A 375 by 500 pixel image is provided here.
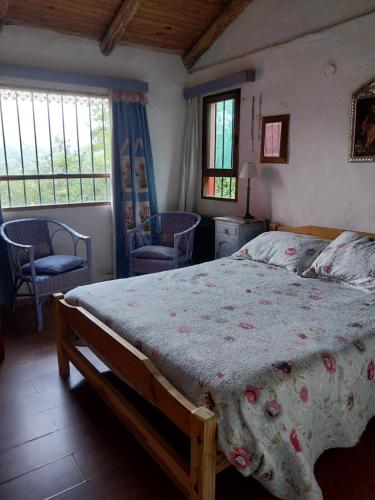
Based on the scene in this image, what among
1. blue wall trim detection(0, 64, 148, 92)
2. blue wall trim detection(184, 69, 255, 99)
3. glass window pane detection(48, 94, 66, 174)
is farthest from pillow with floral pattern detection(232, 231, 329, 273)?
blue wall trim detection(0, 64, 148, 92)

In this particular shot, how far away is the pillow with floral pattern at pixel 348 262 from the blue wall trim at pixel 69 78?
2.56m

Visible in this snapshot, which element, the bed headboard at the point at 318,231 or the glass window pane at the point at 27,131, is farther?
the glass window pane at the point at 27,131

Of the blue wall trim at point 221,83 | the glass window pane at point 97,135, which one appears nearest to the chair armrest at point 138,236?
the glass window pane at point 97,135

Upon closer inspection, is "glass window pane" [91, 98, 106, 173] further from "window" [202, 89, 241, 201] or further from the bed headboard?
the bed headboard

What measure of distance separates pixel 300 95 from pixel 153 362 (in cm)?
265

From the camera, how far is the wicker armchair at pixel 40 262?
10.3 ft

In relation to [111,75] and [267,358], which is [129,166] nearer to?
[111,75]

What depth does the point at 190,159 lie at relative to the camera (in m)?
4.50

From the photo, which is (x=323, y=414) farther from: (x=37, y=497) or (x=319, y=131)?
(x=319, y=131)

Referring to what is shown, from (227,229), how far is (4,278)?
2.08 meters

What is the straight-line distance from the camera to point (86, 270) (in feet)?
11.4

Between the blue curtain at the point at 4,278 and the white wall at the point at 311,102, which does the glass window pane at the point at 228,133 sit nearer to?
the white wall at the point at 311,102

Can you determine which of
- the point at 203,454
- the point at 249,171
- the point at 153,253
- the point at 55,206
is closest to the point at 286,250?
the point at 249,171

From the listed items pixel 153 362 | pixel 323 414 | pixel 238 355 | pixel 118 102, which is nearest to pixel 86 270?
pixel 118 102
